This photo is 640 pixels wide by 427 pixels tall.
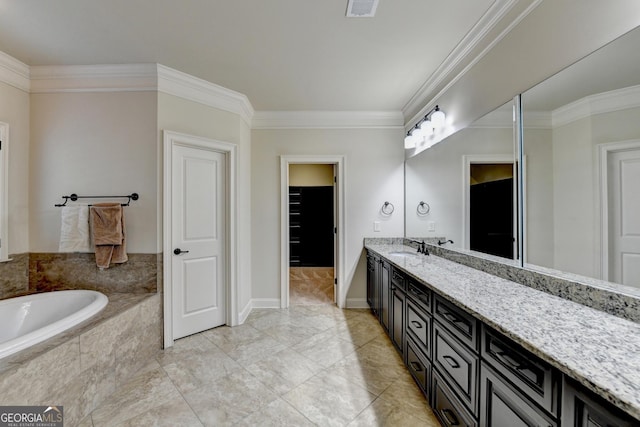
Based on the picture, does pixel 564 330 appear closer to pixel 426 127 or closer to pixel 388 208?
pixel 426 127

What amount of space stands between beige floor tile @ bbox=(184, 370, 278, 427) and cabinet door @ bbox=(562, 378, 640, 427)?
159 cm

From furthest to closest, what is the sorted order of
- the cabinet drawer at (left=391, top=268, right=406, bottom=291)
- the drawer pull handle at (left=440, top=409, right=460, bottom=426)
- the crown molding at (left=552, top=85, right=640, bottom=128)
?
the cabinet drawer at (left=391, top=268, right=406, bottom=291), the drawer pull handle at (left=440, top=409, right=460, bottom=426), the crown molding at (left=552, top=85, right=640, bottom=128)

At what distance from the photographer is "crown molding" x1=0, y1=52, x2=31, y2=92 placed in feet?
7.12

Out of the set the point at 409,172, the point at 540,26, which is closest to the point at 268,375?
the point at 409,172

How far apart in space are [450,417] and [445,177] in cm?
195

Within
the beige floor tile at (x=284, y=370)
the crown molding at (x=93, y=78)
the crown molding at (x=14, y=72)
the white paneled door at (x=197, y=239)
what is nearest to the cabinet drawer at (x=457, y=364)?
the beige floor tile at (x=284, y=370)

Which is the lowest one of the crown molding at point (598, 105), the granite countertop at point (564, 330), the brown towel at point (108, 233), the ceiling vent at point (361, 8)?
the granite countertop at point (564, 330)

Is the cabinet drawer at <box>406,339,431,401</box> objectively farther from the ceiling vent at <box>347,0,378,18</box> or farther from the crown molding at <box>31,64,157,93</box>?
the crown molding at <box>31,64,157,93</box>

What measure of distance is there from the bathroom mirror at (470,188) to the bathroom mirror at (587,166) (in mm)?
174

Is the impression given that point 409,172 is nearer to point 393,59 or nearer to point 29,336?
point 393,59

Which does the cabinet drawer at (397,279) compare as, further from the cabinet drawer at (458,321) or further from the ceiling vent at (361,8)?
the ceiling vent at (361,8)

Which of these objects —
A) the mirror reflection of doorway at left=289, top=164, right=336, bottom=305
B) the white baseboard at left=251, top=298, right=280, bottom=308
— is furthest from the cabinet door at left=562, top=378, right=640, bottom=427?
the mirror reflection of doorway at left=289, top=164, right=336, bottom=305

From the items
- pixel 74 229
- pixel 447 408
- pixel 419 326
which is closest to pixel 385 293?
pixel 419 326

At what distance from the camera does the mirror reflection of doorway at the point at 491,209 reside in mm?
1699
